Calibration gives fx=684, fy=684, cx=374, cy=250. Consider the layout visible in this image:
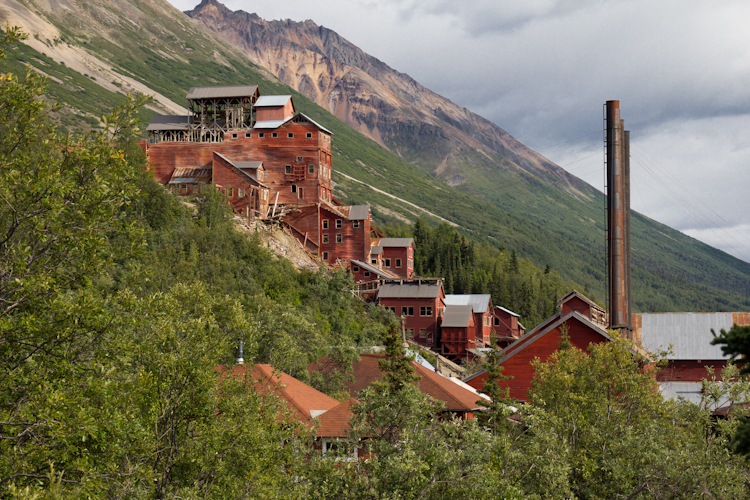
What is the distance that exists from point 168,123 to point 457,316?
4152 centimetres

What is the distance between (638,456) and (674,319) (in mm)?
33689

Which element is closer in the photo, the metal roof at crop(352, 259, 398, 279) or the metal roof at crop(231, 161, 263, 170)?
the metal roof at crop(231, 161, 263, 170)

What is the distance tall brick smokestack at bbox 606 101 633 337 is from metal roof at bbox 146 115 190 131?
51.6 meters

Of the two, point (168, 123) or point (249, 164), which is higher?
point (168, 123)

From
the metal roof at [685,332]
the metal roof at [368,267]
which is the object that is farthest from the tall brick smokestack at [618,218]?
the metal roof at [368,267]

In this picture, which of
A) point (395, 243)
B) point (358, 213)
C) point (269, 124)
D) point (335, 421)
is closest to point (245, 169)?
point (269, 124)

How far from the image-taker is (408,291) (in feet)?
260

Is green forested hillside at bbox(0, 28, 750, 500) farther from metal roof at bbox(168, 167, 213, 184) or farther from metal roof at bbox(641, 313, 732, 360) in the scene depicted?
metal roof at bbox(168, 167, 213, 184)

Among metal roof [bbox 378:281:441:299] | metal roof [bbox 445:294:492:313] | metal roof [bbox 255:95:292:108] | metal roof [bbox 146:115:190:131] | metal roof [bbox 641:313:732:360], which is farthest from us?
metal roof [bbox 445:294:492:313]

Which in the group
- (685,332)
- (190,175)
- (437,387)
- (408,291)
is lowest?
(437,387)

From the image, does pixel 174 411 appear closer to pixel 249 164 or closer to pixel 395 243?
pixel 249 164

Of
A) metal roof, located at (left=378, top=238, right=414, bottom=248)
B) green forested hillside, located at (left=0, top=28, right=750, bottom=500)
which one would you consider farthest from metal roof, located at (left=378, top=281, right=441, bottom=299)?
green forested hillside, located at (left=0, top=28, right=750, bottom=500)

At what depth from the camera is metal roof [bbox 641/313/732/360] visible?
159 ft

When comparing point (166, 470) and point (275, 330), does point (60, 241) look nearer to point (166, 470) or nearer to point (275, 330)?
point (166, 470)
